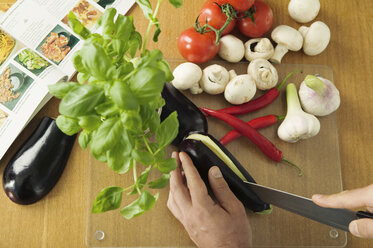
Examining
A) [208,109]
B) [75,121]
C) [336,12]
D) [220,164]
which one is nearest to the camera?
[75,121]

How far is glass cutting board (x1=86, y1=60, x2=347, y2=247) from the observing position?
82cm

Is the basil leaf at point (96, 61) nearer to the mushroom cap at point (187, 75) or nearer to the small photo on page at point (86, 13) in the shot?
the mushroom cap at point (187, 75)

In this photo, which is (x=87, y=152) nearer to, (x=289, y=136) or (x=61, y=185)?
(x=61, y=185)

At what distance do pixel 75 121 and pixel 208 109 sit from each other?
399 millimetres

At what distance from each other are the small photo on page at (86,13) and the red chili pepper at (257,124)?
481mm

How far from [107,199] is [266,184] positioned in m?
0.45

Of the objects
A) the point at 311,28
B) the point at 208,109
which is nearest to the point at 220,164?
the point at 208,109

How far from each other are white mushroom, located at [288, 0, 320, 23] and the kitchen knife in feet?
1.64

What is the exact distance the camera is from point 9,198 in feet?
2.73

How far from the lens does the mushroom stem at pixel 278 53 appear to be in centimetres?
92

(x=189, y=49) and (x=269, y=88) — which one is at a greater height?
(x=189, y=49)

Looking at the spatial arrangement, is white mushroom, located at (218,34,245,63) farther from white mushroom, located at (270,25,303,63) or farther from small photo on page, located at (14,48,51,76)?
small photo on page, located at (14,48,51,76)

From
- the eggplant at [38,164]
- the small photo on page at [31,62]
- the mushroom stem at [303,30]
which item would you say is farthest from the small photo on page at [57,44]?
the mushroom stem at [303,30]

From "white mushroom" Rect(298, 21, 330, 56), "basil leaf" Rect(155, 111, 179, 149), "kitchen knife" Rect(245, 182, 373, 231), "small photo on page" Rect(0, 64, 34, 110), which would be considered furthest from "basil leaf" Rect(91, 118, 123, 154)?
"white mushroom" Rect(298, 21, 330, 56)
